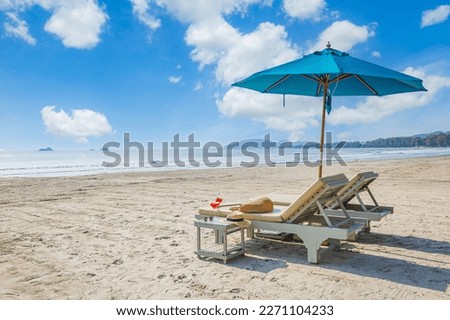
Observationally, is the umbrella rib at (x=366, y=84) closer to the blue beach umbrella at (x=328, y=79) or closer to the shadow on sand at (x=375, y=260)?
the blue beach umbrella at (x=328, y=79)

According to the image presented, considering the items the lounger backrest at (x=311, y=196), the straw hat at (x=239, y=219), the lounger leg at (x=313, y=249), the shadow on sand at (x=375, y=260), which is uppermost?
the lounger backrest at (x=311, y=196)

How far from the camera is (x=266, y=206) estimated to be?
5.32m

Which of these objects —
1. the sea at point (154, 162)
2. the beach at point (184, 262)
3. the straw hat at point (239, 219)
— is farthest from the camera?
the sea at point (154, 162)

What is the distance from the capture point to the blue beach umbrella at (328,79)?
4672mm

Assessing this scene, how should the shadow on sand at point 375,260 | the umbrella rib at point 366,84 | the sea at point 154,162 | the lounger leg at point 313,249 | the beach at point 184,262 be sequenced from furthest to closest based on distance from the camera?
the sea at point 154,162, the umbrella rib at point 366,84, the lounger leg at point 313,249, the shadow on sand at point 375,260, the beach at point 184,262

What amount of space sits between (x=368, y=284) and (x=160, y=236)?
3451 millimetres

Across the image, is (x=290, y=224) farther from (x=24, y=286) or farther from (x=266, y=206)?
(x=24, y=286)

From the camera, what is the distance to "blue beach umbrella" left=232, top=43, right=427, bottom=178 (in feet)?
15.3

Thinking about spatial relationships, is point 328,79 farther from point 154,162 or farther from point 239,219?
point 154,162

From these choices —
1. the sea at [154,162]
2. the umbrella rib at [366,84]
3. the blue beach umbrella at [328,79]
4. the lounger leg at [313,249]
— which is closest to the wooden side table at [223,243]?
the lounger leg at [313,249]

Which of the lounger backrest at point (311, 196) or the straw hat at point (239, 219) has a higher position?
the lounger backrest at point (311, 196)

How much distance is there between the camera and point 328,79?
20.0 ft

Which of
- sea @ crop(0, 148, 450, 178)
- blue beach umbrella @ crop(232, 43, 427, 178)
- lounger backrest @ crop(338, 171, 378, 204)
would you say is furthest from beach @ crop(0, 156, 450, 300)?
sea @ crop(0, 148, 450, 178)
